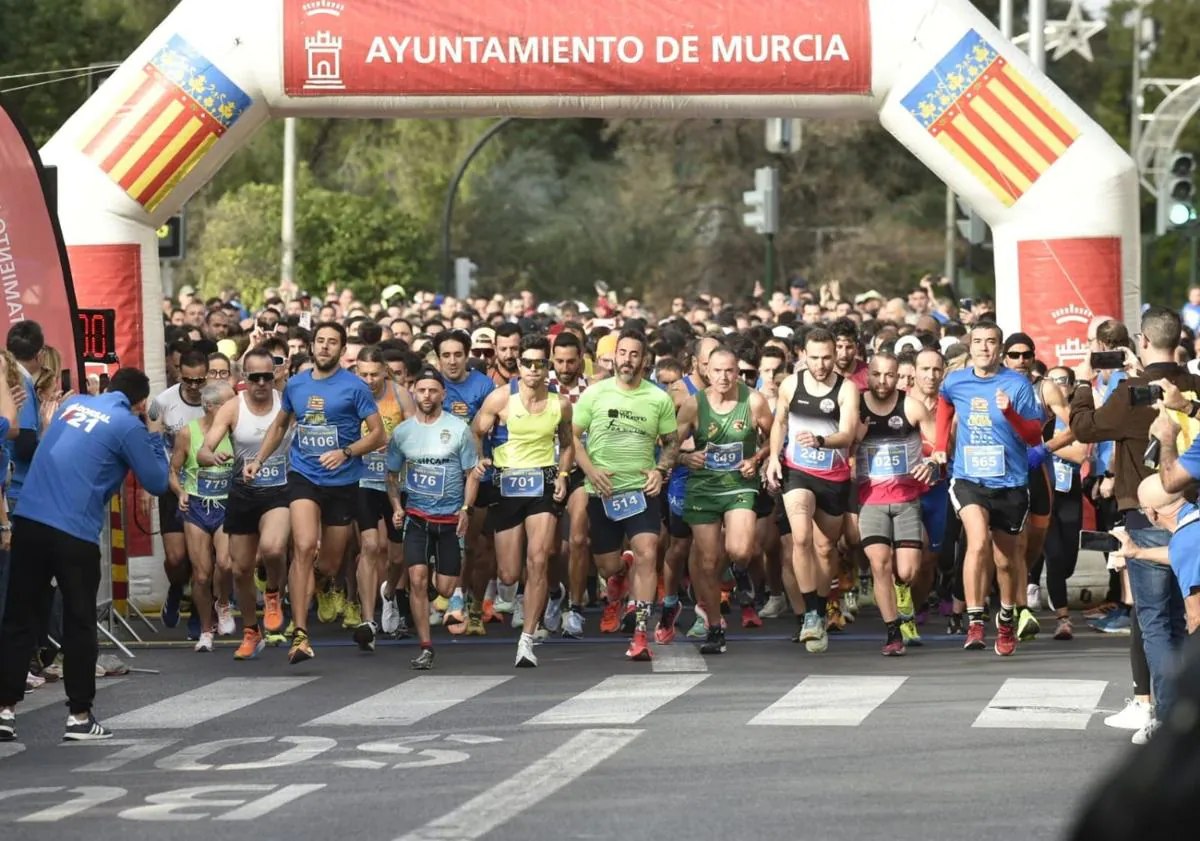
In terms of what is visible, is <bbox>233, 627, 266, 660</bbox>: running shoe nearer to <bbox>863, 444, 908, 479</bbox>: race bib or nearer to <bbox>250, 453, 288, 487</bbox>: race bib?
<bbox>250, 453, 288, 487</bbox>: race bib

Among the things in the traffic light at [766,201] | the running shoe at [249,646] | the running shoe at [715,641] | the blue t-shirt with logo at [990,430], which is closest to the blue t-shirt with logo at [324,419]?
the running shoe at [249,646]

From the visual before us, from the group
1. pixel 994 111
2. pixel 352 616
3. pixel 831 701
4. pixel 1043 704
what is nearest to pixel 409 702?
pixel 831 701

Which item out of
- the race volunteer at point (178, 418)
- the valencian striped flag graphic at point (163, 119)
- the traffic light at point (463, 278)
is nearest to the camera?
the race volunteer at point (178, 418)

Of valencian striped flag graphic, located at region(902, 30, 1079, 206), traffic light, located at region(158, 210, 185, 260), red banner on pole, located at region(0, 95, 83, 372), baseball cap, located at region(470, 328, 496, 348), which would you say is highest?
valencian striped flag graphic, located at region(902, 30, 1079, 206)

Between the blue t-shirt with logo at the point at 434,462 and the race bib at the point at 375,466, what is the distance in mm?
632

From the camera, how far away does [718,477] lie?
504 inches

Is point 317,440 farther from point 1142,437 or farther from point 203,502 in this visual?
point 1142,437

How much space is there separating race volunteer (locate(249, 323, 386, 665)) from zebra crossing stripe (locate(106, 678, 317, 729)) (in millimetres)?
1088

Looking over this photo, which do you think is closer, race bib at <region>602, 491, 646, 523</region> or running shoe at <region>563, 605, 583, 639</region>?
race bib at <region>602, 491, 646, 523</region>

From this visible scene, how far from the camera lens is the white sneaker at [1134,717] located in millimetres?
9141

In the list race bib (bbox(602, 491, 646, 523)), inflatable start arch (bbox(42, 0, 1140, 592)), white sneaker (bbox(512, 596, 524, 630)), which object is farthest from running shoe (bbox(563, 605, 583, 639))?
inflatable start arch (bbox(42, 0, 1140, 592))

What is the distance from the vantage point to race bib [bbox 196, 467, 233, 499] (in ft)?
43.4

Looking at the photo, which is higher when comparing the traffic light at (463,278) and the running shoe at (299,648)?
the traffic light at (463,278)

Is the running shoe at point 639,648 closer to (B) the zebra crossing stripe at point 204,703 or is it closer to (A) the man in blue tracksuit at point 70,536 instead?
(B) the zebra crossing stripe at point 204,703
